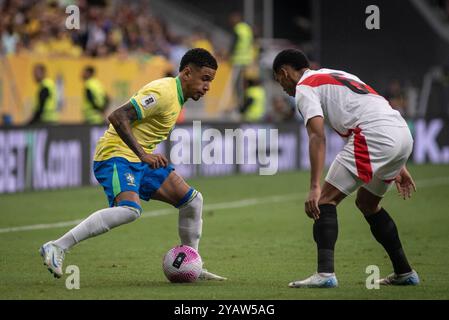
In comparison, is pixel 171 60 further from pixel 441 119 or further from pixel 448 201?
pixel 448 201

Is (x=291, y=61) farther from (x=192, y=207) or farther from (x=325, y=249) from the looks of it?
(x=192, y=207)

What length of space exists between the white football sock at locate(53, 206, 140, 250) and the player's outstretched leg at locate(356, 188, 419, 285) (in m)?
1.95

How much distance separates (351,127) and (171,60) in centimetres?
2029

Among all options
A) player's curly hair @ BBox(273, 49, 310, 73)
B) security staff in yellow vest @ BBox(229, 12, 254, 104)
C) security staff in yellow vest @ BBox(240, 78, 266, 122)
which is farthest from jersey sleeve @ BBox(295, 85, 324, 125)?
security staff in yellow vest @ BBox(229, 12, 254, 104)

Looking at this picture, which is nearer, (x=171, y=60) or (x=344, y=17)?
(x=171, y=60)

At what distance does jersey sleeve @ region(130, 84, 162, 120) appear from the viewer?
8.98 meters

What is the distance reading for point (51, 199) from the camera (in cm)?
1803

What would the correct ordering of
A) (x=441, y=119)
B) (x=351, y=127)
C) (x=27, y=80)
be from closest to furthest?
1. (x=351, y=127)
2. (x=27, y=80)
3. (x=441, y=119)

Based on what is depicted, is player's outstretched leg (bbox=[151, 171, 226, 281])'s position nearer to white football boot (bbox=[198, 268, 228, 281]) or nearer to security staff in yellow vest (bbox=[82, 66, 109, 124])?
white football boot (bbox=[198, 268, 228, 281])

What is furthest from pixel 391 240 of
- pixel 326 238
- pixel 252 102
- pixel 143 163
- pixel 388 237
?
pixel 252 102

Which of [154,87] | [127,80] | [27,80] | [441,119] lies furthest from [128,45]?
→ [154,87]

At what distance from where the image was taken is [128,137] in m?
8.84

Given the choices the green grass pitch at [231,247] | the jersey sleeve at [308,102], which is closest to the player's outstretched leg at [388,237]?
the green grass pitch at [231,247]
